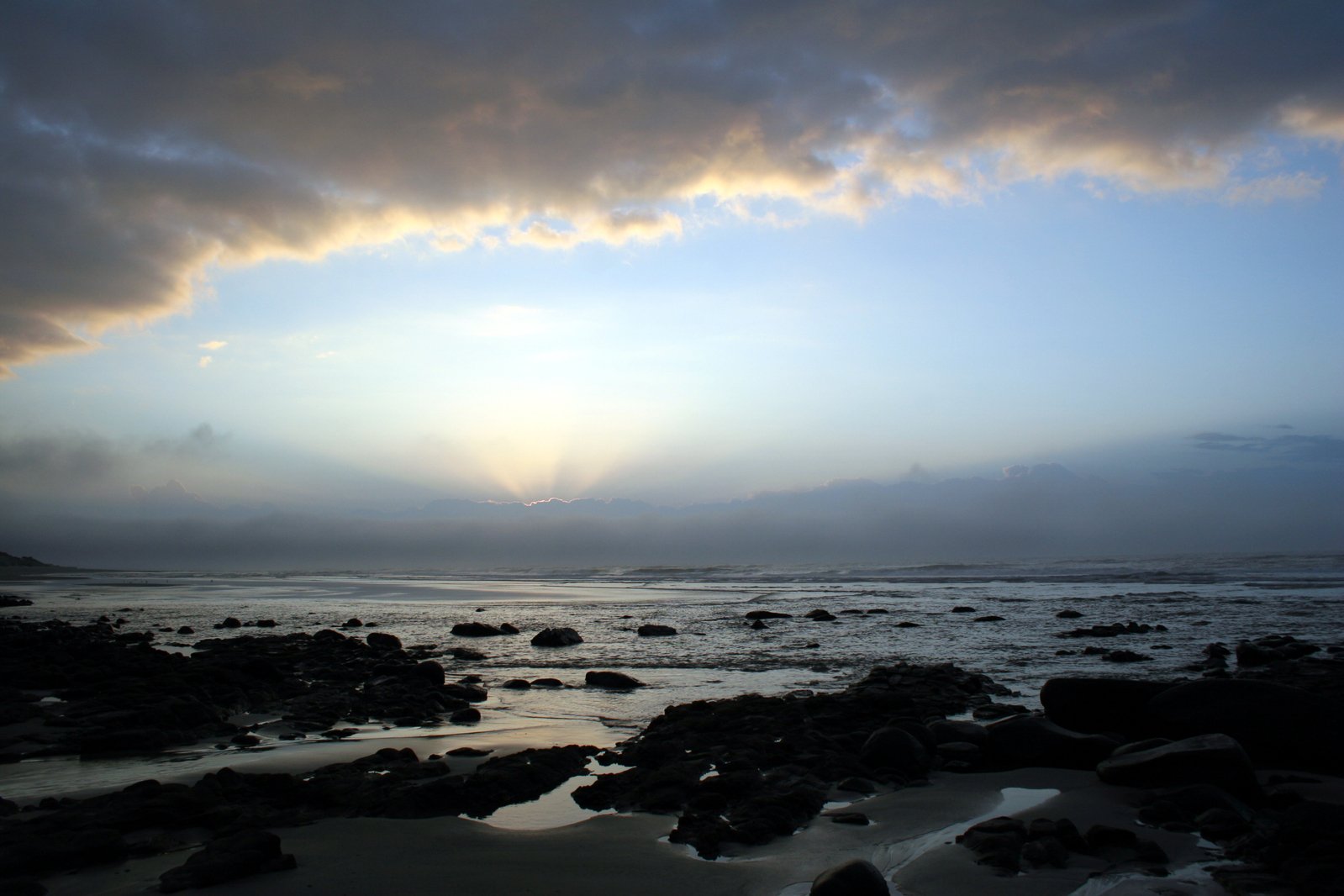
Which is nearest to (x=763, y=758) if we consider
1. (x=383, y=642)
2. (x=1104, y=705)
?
(x=1104, y=705)

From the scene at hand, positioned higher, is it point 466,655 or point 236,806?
point 236,806

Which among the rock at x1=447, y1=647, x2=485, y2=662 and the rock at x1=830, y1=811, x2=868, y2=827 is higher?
the rock at x1=830, y1=811, x2=868, y2=827

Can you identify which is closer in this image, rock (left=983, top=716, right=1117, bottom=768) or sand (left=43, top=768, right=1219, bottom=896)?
sand (left=43, top=768, right=1219, bottom=896)

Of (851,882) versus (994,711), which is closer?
(851,882)

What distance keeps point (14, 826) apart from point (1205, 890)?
8.89 meters

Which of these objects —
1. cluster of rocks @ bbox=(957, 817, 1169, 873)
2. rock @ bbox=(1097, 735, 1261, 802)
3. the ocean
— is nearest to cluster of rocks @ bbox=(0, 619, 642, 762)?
the ocean

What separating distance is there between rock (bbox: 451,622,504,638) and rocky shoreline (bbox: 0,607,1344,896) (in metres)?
9.91

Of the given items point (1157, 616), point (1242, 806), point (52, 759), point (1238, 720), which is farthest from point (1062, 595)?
point (52, 759)

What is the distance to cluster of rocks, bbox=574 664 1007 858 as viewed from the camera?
266 inches

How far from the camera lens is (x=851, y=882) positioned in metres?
4.90

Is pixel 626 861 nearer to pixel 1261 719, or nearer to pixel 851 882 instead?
pixel 851 882

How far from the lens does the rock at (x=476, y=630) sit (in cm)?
2419

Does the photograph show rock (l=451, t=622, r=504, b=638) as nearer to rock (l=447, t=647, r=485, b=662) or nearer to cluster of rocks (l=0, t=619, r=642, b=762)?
cluster of rocks (l=0, t=619, r=642, b=762)

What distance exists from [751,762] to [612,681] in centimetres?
630
